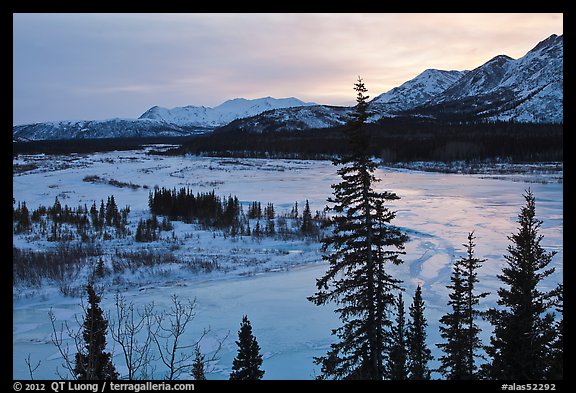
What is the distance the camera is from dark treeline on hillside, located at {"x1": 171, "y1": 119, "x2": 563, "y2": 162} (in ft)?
238

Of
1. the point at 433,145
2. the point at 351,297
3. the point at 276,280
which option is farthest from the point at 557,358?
the point at 433,145

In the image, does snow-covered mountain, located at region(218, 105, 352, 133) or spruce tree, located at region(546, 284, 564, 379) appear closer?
spruce tree, located at region(546, 284, 564, 379)

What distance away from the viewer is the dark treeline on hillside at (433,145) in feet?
238

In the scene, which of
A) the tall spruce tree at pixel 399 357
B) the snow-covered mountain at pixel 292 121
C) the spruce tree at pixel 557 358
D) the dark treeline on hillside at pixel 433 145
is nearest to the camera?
the spruce tree at pixel 557 358

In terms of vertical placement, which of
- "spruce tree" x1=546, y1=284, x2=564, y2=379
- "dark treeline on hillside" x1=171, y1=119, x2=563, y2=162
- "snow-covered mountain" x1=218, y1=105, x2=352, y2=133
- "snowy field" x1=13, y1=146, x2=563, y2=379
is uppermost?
"snow-covered mountain" x1=218, y1=105, x2=352, y2=133

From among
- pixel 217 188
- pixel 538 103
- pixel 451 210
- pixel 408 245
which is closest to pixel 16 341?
pixel 408 245

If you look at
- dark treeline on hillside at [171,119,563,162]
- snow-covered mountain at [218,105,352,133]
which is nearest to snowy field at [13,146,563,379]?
dark treeline on hillside at [171,119,563,162]

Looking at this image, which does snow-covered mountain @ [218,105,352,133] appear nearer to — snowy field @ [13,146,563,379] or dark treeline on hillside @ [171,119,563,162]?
dark treeline on hillside @ [171,119,563,162]

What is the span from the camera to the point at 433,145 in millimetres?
82500

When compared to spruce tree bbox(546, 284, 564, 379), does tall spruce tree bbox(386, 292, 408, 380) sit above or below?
below

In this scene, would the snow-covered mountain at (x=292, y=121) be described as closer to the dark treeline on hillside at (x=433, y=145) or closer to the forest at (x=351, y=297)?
the dark treeline on hillside at (x=433, y=145)

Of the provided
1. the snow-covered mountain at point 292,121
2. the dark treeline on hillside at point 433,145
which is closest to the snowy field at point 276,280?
the dark treeline on hillside at point 433,145

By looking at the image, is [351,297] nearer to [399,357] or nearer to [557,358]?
[399,357]
